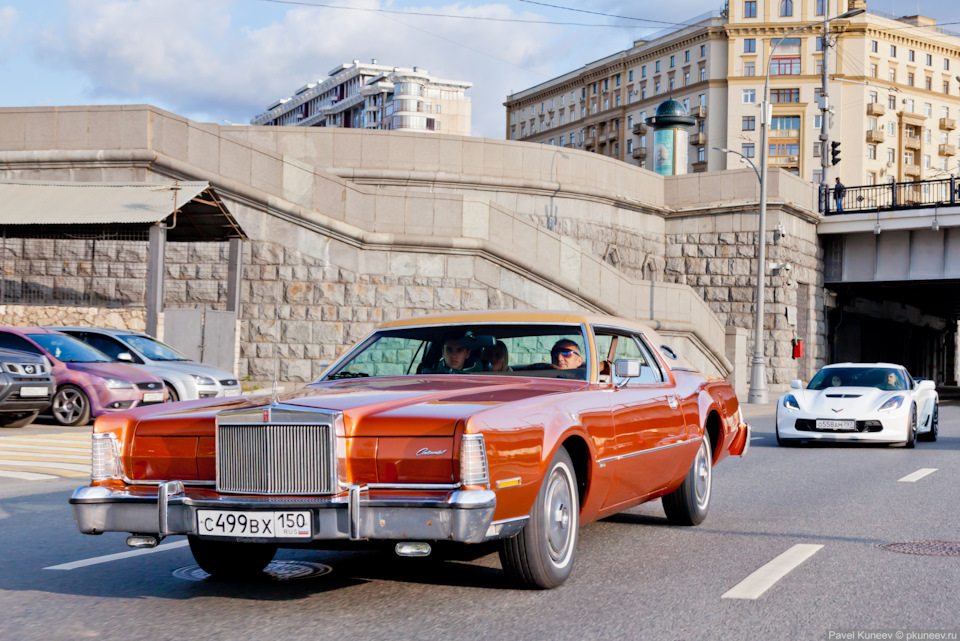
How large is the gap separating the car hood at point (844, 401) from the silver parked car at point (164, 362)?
8.43 metres

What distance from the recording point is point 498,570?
19.9ft

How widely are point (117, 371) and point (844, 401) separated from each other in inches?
409

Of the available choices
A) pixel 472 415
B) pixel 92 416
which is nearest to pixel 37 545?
pixel 472 415

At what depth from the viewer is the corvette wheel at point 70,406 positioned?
666 inches

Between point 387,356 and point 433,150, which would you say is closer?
point 387,356

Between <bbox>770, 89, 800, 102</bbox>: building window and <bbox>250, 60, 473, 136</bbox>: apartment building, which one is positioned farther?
<bbox>250, 60, 473, 136</bbox>: apartment building

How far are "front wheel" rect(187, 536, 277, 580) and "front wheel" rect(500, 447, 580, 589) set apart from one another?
1.40 m

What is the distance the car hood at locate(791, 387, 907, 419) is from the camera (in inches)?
614

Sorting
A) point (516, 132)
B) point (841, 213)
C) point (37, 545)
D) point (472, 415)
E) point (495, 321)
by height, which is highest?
point (516, 132)

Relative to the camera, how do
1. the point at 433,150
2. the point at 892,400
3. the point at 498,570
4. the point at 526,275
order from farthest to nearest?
the point at 433,150, the point at 526,275, the point at 892,400, the point at 498,570

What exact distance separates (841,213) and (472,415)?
3582 centimetres

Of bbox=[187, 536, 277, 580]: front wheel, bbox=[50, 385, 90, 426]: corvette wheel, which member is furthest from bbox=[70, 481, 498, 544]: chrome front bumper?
bbox=[50, 385, 90, 426]: corvette wheel

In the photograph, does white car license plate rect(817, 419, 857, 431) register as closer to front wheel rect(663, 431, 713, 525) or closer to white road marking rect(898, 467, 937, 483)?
white road marking rect(898, 467, 937, 483)

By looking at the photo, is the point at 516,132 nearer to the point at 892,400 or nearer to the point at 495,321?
the point at 892,400
